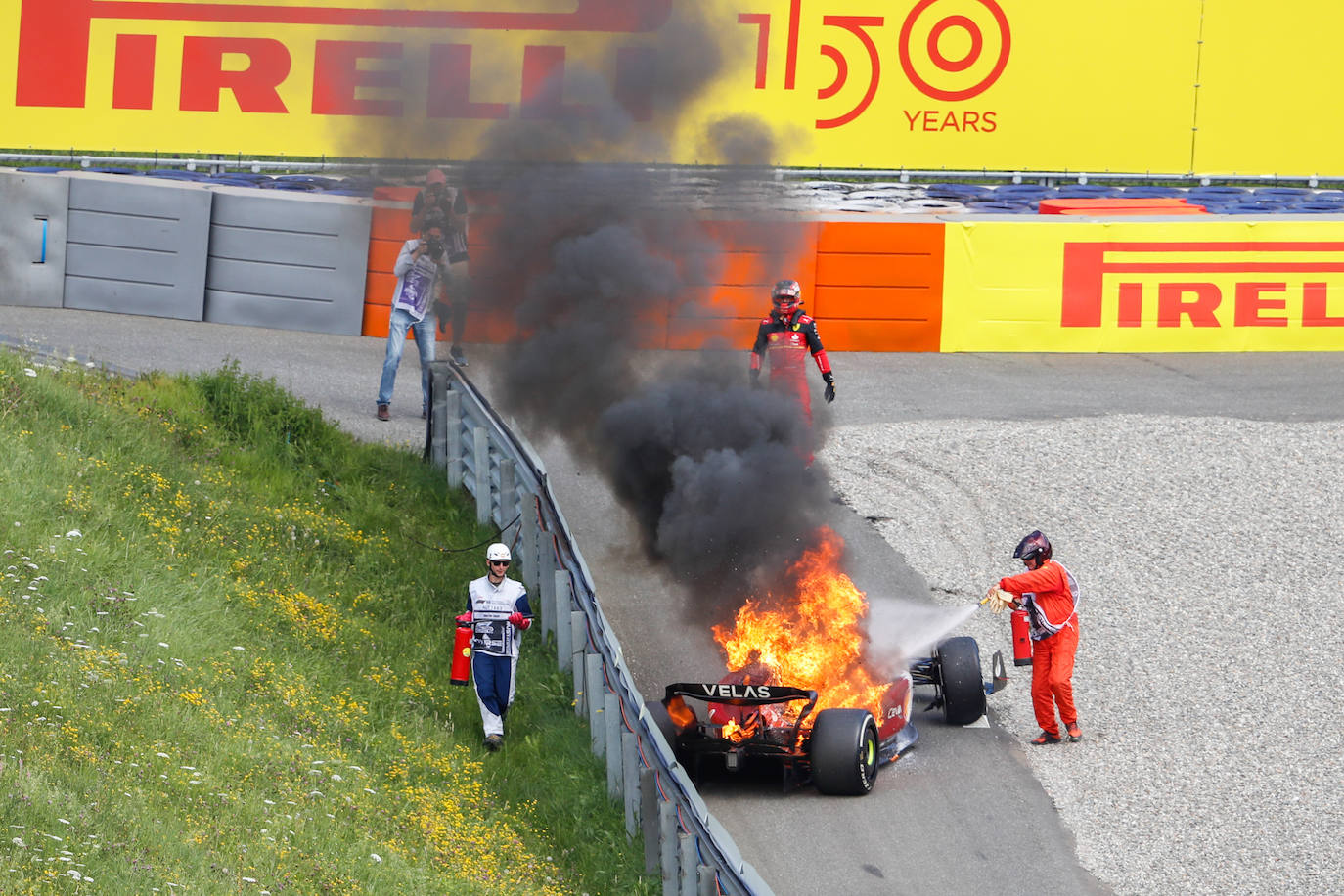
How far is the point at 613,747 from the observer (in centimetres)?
1240

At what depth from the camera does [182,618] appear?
13305mm

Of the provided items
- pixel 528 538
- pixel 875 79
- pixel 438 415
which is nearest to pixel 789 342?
pixel 438 415

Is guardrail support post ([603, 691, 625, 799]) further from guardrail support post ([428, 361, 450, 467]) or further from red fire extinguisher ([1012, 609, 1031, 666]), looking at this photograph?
guardrail support post ([428, 361, 450, 467])

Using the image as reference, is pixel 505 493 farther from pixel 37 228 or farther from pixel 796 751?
pixel 37 228

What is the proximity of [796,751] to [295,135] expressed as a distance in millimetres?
16098

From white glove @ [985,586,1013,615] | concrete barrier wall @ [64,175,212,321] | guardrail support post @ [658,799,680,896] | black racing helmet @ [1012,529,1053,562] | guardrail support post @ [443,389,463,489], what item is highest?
concrete barrier wall @ [64,175,212,321]

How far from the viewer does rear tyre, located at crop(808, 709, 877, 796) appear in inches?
492

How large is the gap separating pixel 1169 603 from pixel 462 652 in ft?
23.6

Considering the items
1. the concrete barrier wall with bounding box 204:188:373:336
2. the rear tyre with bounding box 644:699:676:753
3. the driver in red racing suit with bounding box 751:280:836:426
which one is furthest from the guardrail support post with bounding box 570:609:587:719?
the concrete barrier wall with bounding box 204:188:373:336

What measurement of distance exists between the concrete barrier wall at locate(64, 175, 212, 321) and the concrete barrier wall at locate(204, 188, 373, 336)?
0.23 meters

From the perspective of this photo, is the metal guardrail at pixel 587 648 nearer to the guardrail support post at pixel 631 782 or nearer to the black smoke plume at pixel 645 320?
the guardrail support post at pixel 631 782

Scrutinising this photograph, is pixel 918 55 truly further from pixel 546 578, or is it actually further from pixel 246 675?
pixel 246 675

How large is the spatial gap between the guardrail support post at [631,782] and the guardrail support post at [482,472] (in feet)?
16.8

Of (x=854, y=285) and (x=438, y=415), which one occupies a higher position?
(x=854, y=285)
